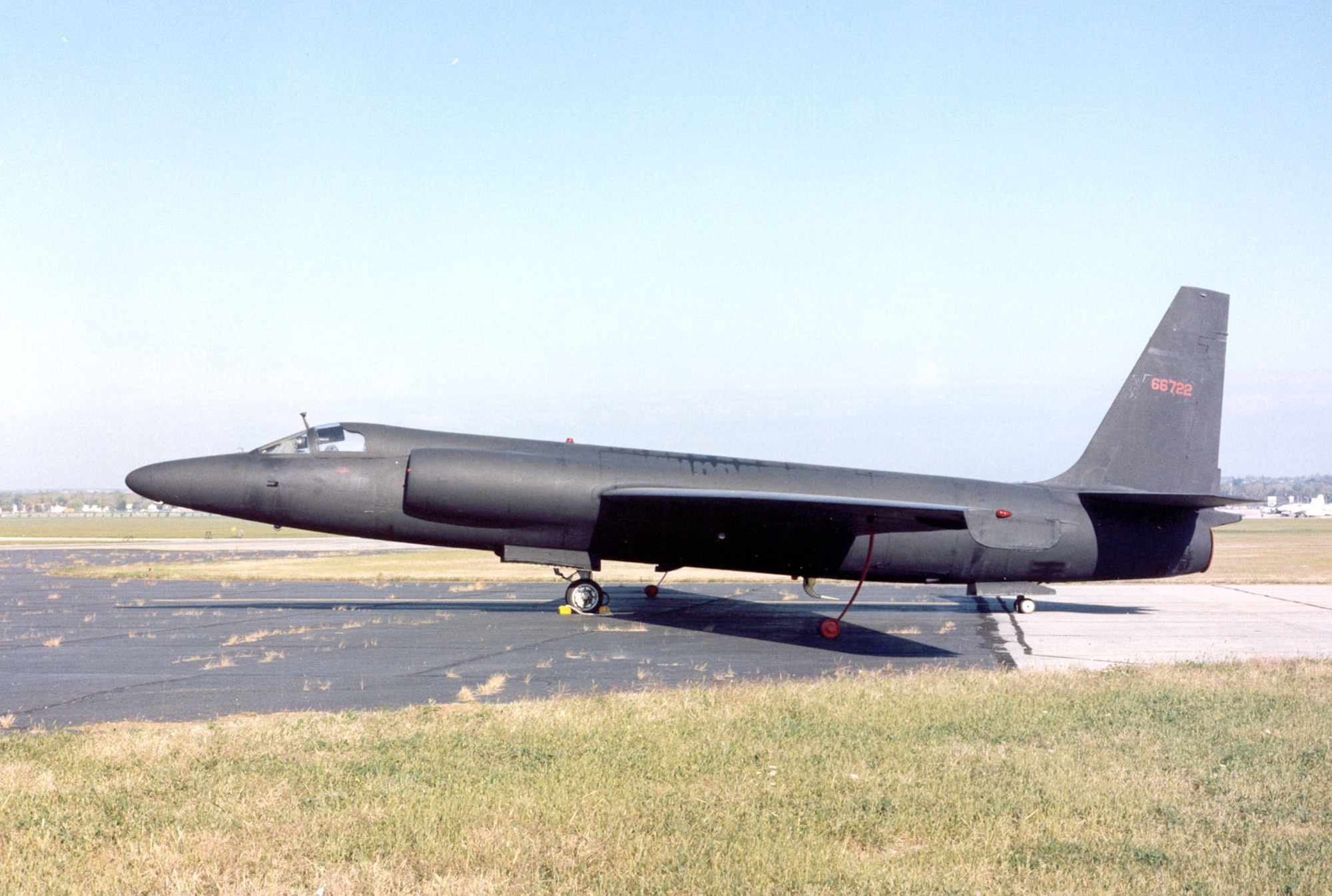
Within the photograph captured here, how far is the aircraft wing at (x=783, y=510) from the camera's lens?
14.6 m

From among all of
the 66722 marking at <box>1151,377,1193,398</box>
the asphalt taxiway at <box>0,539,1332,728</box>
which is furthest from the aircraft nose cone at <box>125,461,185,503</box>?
the 66722 marking at <box>1151,377,1193,398</box>

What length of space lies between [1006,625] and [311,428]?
13266mm

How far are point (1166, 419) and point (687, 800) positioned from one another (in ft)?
55.8

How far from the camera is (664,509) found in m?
16.8

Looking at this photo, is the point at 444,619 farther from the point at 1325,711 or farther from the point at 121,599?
the point at 1325,711

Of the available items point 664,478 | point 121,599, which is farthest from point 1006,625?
point 121,599

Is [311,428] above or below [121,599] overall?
above

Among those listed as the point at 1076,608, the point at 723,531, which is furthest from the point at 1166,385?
the point at 723,531

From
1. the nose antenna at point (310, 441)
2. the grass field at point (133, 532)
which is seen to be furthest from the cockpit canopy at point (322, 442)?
the grass field at point (133, 532)

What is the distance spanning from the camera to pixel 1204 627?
1789 cm

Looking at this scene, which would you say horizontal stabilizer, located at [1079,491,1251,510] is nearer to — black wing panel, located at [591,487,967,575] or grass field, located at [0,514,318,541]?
black wing panel, located at [591,487,967,575]

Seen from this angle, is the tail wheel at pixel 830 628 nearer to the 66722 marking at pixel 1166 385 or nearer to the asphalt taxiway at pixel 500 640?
the asphalt taxiway at pixel 500 640

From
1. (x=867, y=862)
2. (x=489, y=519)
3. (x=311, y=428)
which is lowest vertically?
(x=867, y=862)

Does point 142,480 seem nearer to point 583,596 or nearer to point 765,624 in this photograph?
point 583,596
